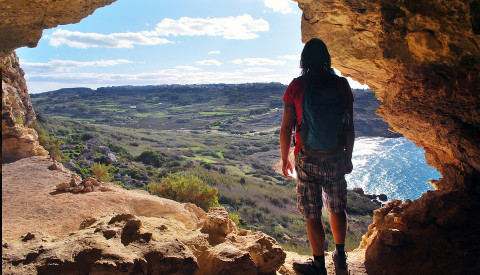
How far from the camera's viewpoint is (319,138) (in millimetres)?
3111

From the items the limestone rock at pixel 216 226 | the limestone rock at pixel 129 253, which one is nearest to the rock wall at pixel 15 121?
the limestone rock at pixel 129 253

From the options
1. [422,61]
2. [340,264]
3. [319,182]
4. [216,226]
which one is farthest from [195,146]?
[319,182]

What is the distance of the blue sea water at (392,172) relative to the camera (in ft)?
49.7

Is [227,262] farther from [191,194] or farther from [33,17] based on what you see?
[191,194]

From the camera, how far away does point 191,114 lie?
70.4 m

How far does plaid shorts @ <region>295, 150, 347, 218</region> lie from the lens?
3.21 m

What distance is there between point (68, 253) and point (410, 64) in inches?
165

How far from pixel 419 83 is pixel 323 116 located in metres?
1.85

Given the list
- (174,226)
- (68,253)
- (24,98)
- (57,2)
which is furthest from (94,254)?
(24,98)

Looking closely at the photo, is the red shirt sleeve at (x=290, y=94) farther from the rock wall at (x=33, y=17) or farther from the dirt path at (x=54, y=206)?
the dirt path at (x=54, y=206)

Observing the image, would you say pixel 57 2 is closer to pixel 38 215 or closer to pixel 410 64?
pixel 38 215

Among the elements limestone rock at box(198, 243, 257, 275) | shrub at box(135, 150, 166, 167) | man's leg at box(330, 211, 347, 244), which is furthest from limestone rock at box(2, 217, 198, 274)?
shrub at box(135, 150, 166, 167)

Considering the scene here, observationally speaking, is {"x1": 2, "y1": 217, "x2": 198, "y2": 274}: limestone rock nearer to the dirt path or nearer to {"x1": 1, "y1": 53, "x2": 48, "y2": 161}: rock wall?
Answer: the dirt path

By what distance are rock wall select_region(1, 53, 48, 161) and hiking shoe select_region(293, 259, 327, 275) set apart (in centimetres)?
707
